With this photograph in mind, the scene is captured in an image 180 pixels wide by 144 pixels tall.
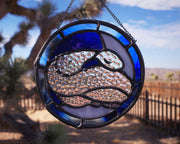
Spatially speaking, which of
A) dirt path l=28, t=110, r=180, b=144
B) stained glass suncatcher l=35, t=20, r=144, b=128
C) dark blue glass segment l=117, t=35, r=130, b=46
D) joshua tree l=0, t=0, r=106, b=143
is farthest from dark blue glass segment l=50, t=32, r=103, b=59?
dirt path l=28, t=110, r=180, b=144

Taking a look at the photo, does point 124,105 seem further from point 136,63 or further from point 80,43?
point 80,43

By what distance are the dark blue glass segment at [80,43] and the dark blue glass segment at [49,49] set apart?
0.03 metres

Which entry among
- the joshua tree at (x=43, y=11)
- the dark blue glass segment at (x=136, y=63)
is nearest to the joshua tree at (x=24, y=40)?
the joshua tree at (x=43, y=11)

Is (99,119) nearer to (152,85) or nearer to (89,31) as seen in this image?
(89,31)

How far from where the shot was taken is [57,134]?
306cm

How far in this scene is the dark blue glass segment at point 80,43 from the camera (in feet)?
3.88

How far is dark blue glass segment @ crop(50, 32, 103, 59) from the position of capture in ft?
3.88

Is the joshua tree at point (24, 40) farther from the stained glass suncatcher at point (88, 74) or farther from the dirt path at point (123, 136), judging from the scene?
the stained glass suncatcher at point (88, 74)

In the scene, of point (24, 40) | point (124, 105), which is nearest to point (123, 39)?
point (124, 105)

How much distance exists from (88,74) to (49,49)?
13.0 inches

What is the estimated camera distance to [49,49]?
3.78ft

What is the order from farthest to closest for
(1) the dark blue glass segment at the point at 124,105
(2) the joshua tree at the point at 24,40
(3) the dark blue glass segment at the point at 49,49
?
(2) the joshua tree at the point at 24,40
(1) the dark blue glass segment at the point at 124,105
(3) the dark blue glass segment at the point at 49,49

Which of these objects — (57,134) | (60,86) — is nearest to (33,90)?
(57,134)

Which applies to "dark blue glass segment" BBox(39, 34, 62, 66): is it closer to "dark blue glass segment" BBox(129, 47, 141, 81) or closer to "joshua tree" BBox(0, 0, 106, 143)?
"dark blue glass segment" BBox(129, 47, 141, 81)
